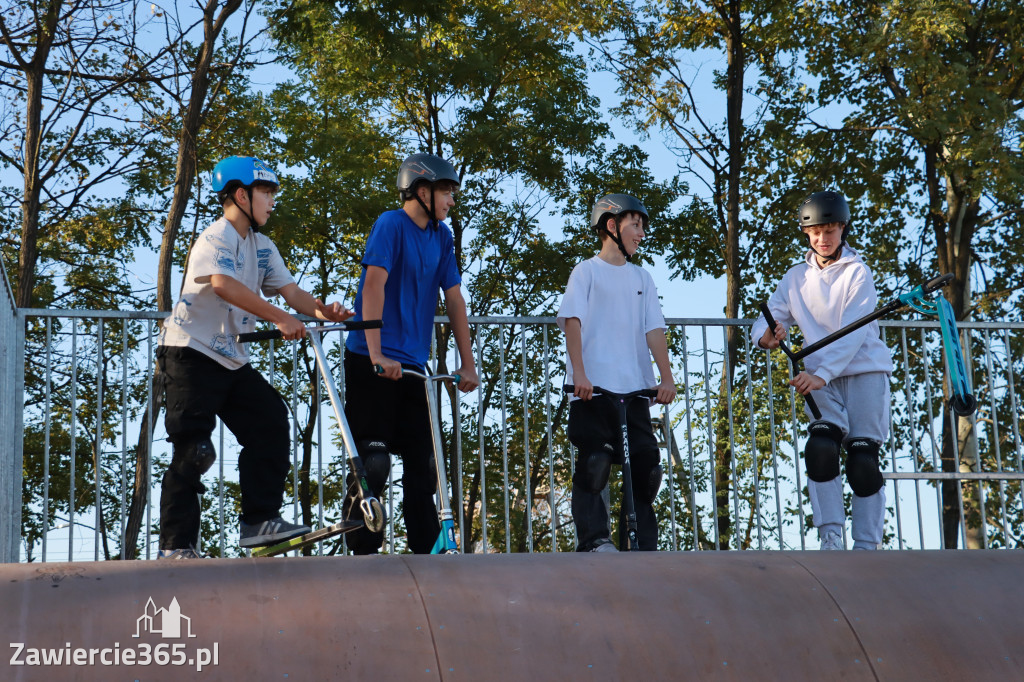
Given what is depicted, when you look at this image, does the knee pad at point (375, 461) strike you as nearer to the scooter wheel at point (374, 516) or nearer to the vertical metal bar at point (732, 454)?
the scooter wheel at point (374, 516)

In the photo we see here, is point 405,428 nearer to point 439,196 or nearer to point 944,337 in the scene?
point 439,196

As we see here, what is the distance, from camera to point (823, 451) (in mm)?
5012

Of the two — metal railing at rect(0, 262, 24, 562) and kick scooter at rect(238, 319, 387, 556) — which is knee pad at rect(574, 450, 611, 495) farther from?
metal railing at rect(0, 262, 24, 562)

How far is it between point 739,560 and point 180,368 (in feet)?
7.32

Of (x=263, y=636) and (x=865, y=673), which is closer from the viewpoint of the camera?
(x=263, y=636)

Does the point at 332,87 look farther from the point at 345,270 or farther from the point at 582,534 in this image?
the point at 582,534

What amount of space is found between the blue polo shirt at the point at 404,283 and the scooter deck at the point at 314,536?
918 mm

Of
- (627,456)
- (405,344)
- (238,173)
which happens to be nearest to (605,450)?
(627,456)

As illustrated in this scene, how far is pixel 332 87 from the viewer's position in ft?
54.6

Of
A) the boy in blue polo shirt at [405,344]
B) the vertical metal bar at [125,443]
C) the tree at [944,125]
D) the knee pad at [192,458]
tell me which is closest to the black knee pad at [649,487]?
the boy in blue polo shirt at [405,344]

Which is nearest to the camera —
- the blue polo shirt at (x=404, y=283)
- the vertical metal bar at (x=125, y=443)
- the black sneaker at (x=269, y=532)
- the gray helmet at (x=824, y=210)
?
the black sneaker at (x=269, y=532)

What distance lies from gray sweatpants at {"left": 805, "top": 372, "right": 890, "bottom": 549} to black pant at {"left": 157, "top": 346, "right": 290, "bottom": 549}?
2429 millimetres

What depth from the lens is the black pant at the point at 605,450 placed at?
5.06 metres

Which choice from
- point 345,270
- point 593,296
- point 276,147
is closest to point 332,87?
point 276,147
